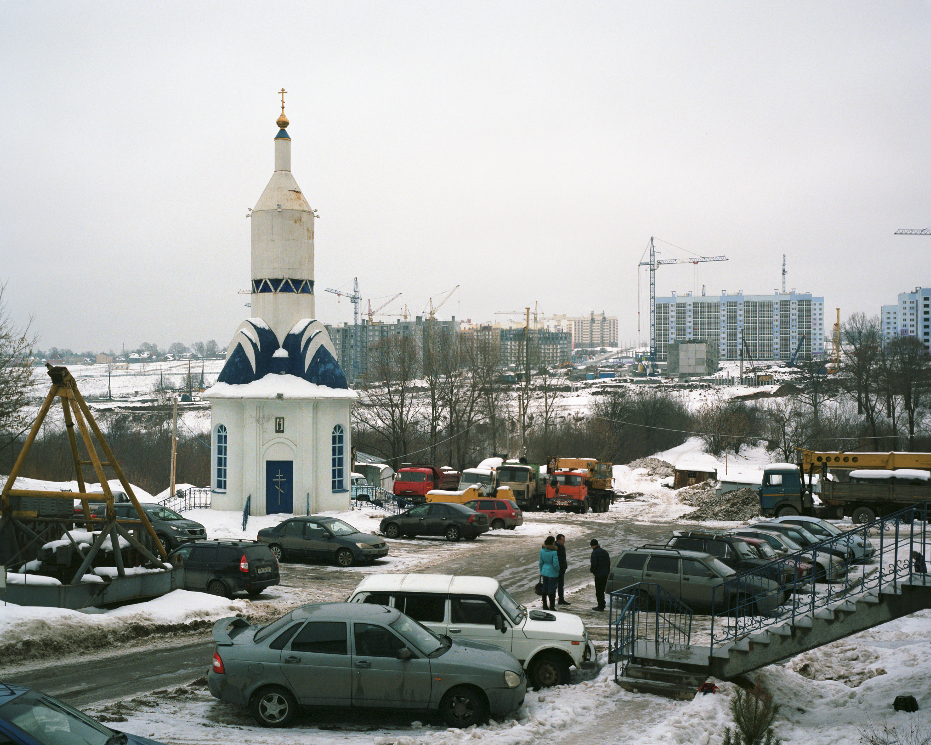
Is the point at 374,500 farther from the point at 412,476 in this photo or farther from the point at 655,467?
the point at 655,467

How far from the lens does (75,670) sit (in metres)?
12.9

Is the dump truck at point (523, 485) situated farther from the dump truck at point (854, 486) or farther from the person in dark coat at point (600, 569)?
the person in dark coat at point (600, 569)

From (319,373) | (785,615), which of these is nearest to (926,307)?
(319,373)

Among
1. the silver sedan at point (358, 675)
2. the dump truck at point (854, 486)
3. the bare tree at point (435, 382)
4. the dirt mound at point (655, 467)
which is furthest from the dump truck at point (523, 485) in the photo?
the silver sedan at point (358, 675)

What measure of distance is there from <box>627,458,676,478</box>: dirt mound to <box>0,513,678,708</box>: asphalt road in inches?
947

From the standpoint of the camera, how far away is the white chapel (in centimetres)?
3412

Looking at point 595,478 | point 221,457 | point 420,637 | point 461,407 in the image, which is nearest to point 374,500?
point 221,457

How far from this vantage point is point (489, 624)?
12.4 meters

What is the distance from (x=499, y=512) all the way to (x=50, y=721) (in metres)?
25.6

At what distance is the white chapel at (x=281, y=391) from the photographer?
112 feet

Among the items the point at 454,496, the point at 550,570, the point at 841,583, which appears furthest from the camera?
the point at 454,496

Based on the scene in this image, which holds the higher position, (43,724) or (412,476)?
(43,724)

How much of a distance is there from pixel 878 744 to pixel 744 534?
12.7 m

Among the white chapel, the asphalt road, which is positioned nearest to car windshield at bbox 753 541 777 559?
the asphalt road
